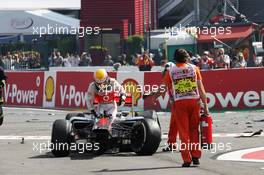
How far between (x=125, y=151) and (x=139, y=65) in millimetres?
19376

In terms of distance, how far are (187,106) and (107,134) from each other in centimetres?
207

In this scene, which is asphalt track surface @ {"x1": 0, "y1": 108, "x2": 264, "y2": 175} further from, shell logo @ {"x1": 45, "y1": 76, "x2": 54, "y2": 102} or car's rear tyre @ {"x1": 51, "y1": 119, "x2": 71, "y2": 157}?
shell logo @ {"x1": 45, "y1": 76, "x2": 54, "y2": 102}

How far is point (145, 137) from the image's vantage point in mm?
14977

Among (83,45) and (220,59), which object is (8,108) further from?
(83,45)

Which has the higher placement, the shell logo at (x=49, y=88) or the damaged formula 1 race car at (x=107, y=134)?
the shell logo at (x=49, y=88)

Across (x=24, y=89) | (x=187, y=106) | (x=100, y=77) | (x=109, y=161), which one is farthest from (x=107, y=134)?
(x=24, y=89)

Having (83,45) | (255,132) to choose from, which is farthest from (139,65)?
(255,132)

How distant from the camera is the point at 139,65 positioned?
35156mm

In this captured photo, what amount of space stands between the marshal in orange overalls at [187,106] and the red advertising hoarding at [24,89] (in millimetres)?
17424

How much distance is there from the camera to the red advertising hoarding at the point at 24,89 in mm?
31141

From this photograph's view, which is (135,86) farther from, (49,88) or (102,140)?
(102,140)

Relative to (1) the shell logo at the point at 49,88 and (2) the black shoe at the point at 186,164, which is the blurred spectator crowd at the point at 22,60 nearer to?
(1) the shell logo at the point at 49,88

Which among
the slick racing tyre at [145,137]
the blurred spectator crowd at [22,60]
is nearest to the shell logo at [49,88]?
the blurred spectator crowd at [22,60]

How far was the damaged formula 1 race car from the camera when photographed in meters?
15.1
